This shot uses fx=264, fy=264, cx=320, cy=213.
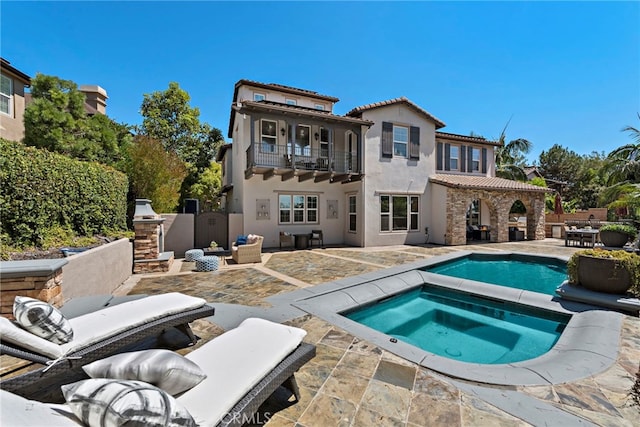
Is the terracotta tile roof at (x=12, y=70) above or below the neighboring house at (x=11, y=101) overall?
above

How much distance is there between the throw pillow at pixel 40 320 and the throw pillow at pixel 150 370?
41.4 inches

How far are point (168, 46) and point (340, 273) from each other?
11.4 metres

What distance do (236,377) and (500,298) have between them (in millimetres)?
6426

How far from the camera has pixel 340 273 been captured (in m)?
8.20

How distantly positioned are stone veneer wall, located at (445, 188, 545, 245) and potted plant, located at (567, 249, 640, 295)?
351 inches

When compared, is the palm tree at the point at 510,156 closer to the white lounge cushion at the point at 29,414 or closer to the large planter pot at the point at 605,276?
the large planter pot at the point at 605,276

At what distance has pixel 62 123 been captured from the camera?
12359 millimetres

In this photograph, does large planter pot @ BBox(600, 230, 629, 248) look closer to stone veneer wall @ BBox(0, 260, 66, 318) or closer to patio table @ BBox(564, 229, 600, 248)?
patio table @ BBox(564, 229, 600, 248)

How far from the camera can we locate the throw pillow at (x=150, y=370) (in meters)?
1.77

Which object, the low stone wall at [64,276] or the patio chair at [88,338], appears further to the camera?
the low stone wall at [64,276]

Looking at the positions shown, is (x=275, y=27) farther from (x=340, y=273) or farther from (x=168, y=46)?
(x=340, y=273)

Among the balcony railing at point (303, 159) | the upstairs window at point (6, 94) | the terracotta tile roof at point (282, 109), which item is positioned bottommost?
the balcony railing at point (303, 159)

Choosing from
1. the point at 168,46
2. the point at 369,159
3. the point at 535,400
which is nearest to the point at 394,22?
the point at 369,159

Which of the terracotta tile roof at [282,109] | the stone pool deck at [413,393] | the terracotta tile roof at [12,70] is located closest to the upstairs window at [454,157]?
the terracotta tile roof at [282,109]
